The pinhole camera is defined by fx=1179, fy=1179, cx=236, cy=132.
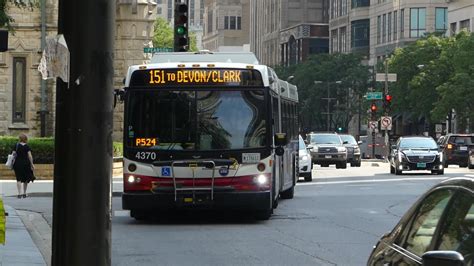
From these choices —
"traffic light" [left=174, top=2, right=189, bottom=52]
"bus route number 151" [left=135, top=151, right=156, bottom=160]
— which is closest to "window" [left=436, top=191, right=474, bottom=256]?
"bus route number 151" [left=135, top=151, right=156, bottom=160]

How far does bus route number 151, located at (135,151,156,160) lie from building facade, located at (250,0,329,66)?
126431 mm

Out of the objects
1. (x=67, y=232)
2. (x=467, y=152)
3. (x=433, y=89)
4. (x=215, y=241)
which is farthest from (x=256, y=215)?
(x=433, y=89)

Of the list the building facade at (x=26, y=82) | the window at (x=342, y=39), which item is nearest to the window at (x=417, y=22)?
the window at (x=342, y=39)

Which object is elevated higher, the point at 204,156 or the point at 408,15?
the point at 408,15

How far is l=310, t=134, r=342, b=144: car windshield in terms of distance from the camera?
53.9 meters

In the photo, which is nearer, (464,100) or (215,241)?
(215,241)

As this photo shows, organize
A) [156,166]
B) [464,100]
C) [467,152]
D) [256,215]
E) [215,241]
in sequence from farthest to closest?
1. [464,100]
2. [467,152]
3. [256,215]
4. [156,166]
5. [215,241]

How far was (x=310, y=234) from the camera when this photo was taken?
62.5ft

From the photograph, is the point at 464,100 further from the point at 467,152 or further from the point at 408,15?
the point at 408,15

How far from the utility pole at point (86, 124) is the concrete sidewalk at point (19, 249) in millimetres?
7516

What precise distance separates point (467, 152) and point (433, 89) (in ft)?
80.0

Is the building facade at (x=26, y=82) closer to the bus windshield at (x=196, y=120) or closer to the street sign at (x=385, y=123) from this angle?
the bus windshield at (x=196, y=120)

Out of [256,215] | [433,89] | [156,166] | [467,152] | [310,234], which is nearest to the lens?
[310,234]

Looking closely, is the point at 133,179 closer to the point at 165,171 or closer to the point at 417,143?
the point at 165,171
